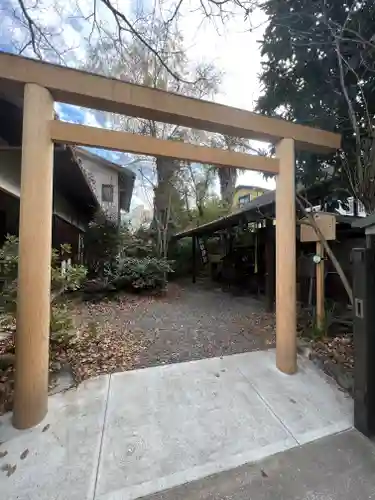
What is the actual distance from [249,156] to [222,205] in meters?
14.6

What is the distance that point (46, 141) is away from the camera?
241 centimetres

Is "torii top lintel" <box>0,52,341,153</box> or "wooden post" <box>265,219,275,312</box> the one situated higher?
"torii top lintel" <box>0,52,341,153</box>

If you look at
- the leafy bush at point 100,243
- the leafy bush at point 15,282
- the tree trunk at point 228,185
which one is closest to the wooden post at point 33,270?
the leafy bush at point 15,282

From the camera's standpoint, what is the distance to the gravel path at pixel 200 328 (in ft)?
12.7

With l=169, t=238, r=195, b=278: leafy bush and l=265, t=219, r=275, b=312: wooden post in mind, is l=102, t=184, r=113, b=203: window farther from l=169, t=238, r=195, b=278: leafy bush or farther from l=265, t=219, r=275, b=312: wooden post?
l=265, t=219, r=275, b=312: wooden post

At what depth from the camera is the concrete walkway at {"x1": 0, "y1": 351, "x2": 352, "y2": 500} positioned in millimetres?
1868

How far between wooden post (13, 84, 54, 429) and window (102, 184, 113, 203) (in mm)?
11371

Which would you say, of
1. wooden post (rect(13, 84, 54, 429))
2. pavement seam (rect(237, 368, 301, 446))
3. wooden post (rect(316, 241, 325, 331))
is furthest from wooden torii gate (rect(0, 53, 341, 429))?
pavement seam (rect(237, 368, 301, 446))

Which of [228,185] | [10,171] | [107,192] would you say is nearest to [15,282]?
[10,171]

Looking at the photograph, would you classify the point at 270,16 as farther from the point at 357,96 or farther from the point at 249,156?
the point at 249,156

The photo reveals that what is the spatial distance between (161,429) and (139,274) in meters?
6.15

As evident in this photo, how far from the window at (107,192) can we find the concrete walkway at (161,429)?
37.7 feet

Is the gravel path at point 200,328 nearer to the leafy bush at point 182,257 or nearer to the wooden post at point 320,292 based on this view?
the wooden post at point 320,292

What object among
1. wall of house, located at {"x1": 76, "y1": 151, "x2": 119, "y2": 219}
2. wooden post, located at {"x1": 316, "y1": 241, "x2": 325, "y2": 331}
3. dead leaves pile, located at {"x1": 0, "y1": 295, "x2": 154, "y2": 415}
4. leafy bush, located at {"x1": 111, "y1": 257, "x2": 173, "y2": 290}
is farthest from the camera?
wall of house, located at {"x1": 76, "y1": 151, "x2": 119, "y2": 219}
